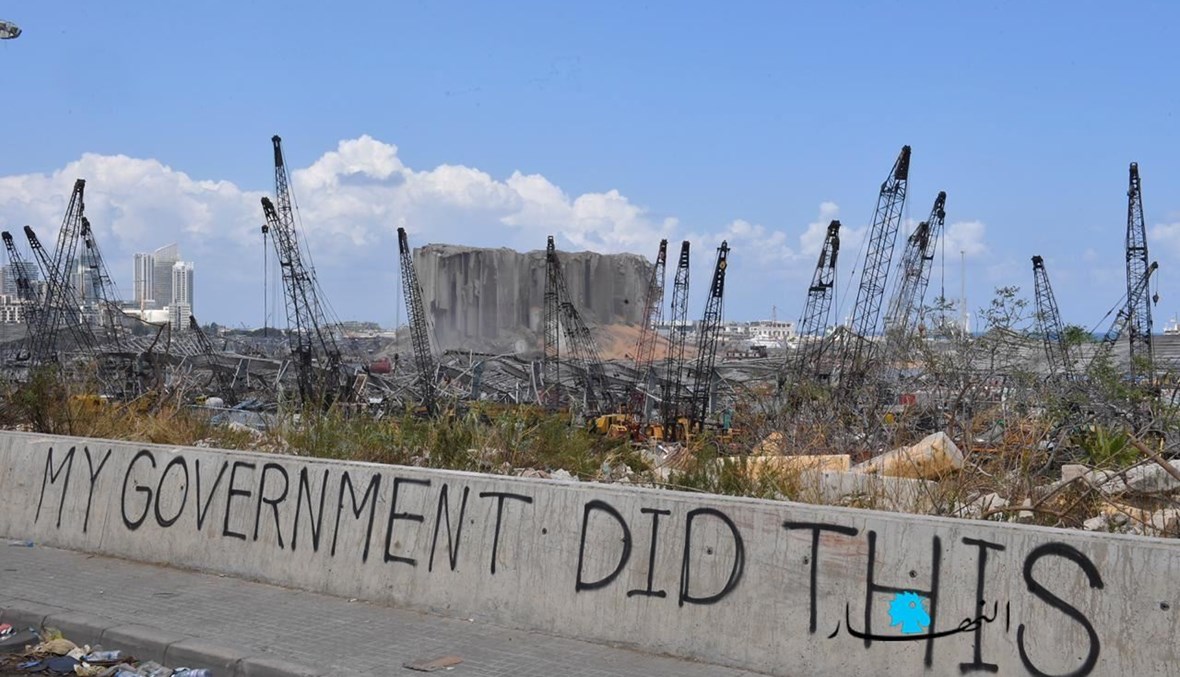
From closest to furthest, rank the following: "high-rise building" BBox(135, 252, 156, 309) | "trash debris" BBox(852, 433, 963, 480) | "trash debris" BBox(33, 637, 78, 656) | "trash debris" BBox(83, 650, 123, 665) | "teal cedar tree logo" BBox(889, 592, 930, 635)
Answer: "teal cedar tree logo" BBox(889, 592, 930, 635), "trash debris" BBox(83, 650, 123, 665), "trash debris" BBox(33, 637, 78, 656), "trash debris" BBox(852, 433, 963, 480), "high-rise building" BBox(135, 252, 156, 309)

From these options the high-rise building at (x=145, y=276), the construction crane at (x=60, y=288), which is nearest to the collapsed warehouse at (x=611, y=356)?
the construction crane at (x=60, y=288)

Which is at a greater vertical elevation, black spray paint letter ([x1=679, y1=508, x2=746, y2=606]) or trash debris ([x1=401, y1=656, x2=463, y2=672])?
black spray paint letter ([x1=679, y1=508, x2=746, y2=606])

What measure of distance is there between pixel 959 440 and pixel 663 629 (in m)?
4.78

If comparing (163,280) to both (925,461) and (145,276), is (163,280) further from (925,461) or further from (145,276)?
(925,461)

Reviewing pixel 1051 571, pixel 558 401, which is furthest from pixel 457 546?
pixel 558 401

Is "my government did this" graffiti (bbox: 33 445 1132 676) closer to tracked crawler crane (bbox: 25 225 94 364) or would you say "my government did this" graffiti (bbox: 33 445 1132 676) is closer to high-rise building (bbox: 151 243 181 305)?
tracked crawler crane (bbox: 25 225 94 364)

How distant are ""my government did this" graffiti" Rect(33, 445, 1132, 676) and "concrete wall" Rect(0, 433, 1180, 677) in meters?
0.01

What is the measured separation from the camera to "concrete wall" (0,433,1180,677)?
227 inches

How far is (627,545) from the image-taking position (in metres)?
7.22

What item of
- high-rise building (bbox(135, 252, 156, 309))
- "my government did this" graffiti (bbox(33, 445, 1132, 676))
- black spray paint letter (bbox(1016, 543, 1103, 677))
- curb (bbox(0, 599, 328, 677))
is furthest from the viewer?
high-rise building (bbox(135, 252, 156, 309))

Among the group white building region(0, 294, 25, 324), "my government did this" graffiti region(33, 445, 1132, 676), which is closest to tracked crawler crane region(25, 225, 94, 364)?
white building region(0, 294, 25, 324)

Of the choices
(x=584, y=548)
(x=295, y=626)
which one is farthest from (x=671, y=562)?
(x=295, y=626)

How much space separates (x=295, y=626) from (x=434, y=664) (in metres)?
1.32

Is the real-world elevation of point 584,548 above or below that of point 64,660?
above
